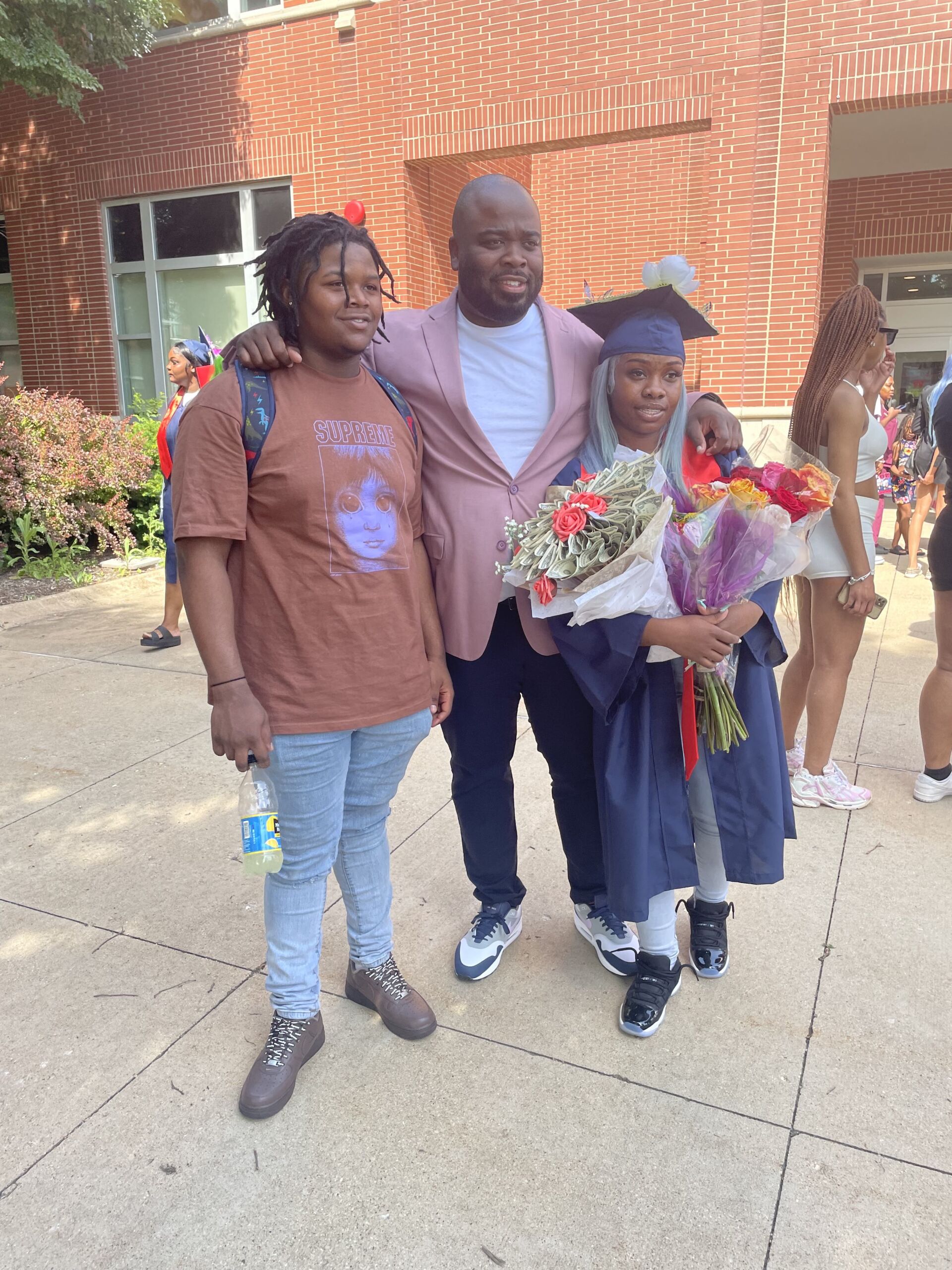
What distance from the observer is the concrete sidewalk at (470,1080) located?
6.04 ft

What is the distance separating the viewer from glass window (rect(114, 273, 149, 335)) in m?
11.9

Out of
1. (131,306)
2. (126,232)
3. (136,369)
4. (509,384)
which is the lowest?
(509,384)

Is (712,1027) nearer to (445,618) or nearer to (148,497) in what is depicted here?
(445,618)

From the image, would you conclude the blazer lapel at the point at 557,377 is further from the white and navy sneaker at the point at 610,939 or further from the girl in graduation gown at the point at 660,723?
the white and navy sneaker at the point at 610,939

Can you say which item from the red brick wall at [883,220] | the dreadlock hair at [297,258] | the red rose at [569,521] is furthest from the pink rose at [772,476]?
the red brick wall at [883,220]

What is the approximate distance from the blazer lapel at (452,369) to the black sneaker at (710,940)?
1.38 meters

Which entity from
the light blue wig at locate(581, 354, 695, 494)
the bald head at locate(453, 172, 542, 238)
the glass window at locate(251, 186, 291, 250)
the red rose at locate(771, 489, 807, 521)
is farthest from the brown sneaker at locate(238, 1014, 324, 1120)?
the glass window at locate(251, 186, 291, 250)

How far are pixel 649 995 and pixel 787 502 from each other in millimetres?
1326

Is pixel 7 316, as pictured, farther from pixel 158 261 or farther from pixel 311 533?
pixel 311 533

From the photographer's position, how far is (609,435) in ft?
7.59

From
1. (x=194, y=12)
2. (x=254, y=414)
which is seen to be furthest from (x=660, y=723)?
(x=194, y=12)

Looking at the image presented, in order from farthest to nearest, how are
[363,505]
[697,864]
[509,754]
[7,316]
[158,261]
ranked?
[7,316] → [158,261] → [509,754] → [697,864] → [363,505]

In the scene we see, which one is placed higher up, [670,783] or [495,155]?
[495,155]

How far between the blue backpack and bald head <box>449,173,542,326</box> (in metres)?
0.62
